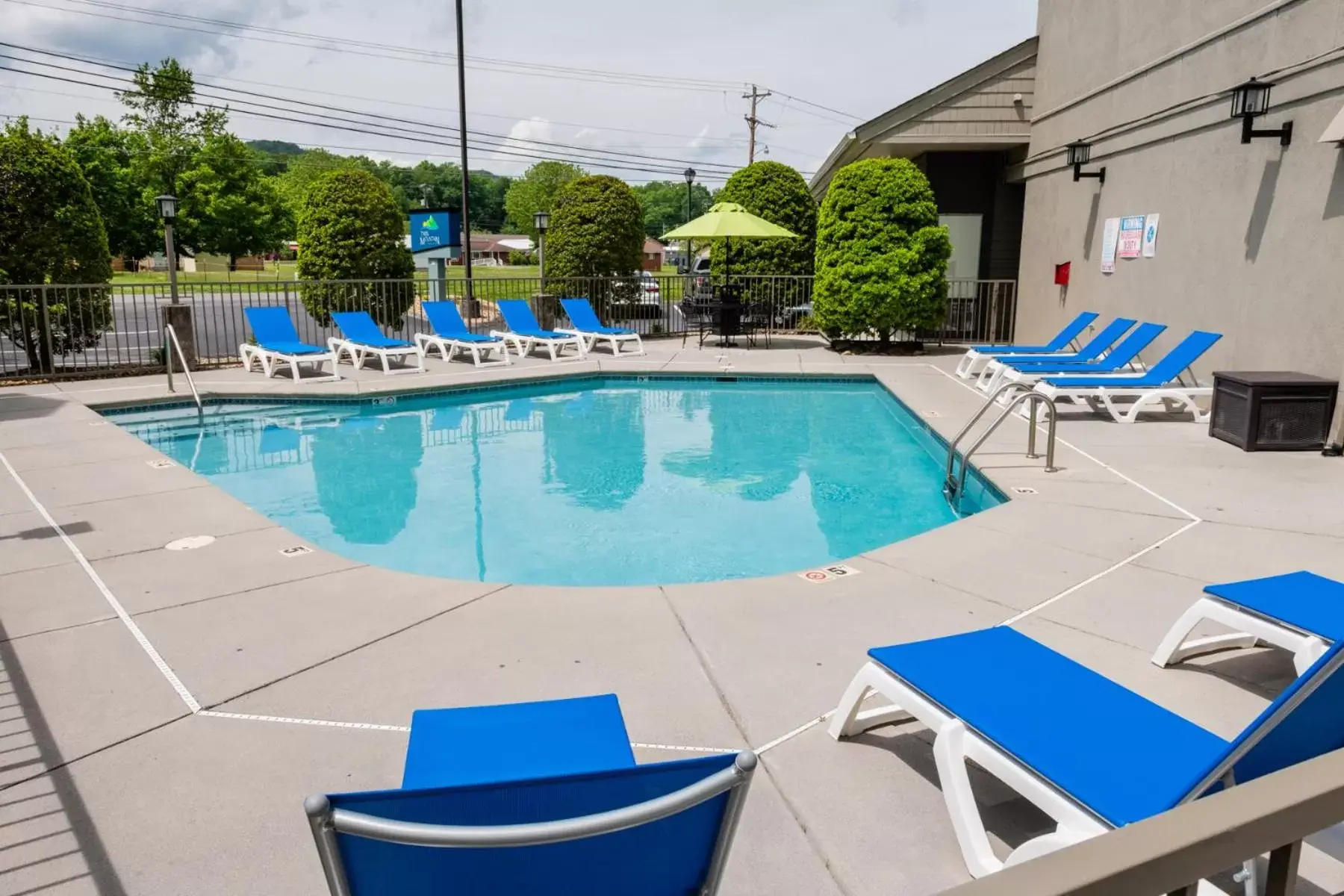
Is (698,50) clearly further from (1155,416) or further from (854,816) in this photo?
(854,816)

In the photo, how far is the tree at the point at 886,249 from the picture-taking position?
13.7 meters

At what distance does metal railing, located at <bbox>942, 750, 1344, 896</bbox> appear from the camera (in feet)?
3.09

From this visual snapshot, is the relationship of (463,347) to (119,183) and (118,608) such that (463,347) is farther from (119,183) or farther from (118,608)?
(119,183)

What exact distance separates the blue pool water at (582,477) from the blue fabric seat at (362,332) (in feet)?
4.97

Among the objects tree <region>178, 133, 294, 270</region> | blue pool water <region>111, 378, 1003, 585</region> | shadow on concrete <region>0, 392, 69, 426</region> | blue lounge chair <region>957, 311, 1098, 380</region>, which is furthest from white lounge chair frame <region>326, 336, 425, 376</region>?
tree <region>178, 133, 294, 270</region>

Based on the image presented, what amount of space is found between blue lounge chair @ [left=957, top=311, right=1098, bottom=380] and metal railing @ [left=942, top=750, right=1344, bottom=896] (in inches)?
417

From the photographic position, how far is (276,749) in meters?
3.00

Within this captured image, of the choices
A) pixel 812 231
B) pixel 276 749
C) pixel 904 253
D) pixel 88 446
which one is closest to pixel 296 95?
pixel 812 231

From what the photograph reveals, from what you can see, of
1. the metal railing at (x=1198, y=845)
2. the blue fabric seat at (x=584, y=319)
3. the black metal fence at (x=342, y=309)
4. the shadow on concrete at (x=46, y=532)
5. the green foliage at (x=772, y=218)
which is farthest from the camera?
the green foliage at (x=772, y=218)

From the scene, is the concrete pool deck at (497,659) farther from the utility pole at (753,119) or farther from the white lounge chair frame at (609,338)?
the utility pole at (753,119)

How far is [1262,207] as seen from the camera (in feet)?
26.6

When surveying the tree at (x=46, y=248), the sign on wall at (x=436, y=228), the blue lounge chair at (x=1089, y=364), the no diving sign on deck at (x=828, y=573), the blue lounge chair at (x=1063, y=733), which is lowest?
the no diving sign on deck at (x=828, y=573)

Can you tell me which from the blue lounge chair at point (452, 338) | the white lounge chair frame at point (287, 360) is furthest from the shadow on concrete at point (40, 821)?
the blue lounge chair at point (452, 338)

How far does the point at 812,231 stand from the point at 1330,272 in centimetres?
1230
